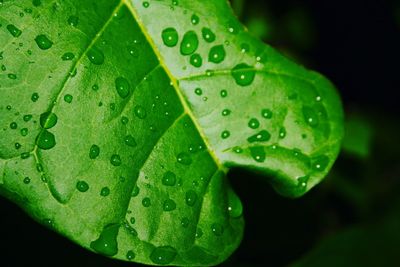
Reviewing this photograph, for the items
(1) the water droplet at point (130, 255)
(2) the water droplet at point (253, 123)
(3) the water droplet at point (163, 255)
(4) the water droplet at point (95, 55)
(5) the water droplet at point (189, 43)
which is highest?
(4) the water droplet at point (95, 55)

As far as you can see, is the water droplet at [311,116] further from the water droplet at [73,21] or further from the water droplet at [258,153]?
the water droplet at [73,21]

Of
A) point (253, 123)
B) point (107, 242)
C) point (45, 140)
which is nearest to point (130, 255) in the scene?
point (107, 242)

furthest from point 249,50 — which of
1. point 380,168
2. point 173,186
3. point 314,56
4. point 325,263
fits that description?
point 380,168

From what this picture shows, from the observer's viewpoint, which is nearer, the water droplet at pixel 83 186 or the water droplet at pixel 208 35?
the water droplet at pixel 83 186

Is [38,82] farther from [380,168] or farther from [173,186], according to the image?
[380,168]

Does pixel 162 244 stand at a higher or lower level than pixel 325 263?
higher

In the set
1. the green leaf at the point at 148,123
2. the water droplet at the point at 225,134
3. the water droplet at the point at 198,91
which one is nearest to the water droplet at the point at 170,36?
the green leaf at the point at 148,123
